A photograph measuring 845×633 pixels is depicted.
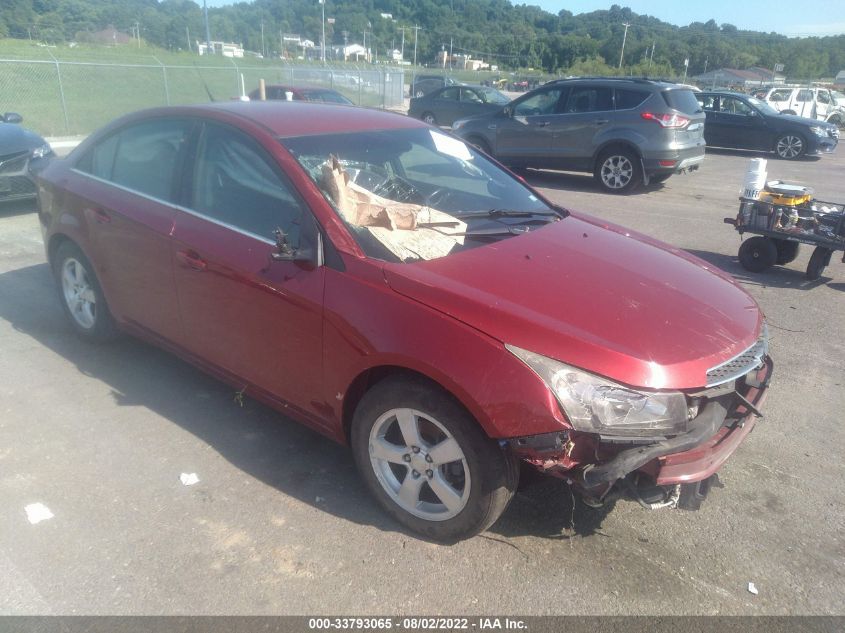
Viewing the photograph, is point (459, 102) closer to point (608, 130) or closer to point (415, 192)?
point (608, 130)

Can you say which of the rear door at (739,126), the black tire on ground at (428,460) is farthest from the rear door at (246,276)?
the rear door at (739,126)

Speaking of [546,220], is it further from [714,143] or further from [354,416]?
[714,143]

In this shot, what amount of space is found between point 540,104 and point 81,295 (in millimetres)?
9960

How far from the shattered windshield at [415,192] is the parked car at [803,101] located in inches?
949

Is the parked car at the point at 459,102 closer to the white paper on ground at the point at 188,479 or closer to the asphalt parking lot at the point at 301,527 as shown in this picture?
the asphalt parking lot at the point at 301,527

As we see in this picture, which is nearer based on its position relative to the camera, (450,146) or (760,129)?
(450,146)

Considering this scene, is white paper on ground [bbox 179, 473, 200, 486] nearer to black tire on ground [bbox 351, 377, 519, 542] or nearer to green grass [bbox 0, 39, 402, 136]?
black tire on ground [bbox 351, 377, 519, 542]

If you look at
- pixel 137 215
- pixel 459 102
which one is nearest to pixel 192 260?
pixel 137 215

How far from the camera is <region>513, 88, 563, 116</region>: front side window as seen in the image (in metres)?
12.5

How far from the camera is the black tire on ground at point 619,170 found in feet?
37.9

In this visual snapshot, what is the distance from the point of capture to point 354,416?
10.0 feet

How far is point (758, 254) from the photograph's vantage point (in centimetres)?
717

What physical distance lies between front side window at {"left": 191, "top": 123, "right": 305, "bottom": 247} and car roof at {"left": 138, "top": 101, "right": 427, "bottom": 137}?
0.16 metres

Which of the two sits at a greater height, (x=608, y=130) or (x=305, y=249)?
(x=305, y=249)
